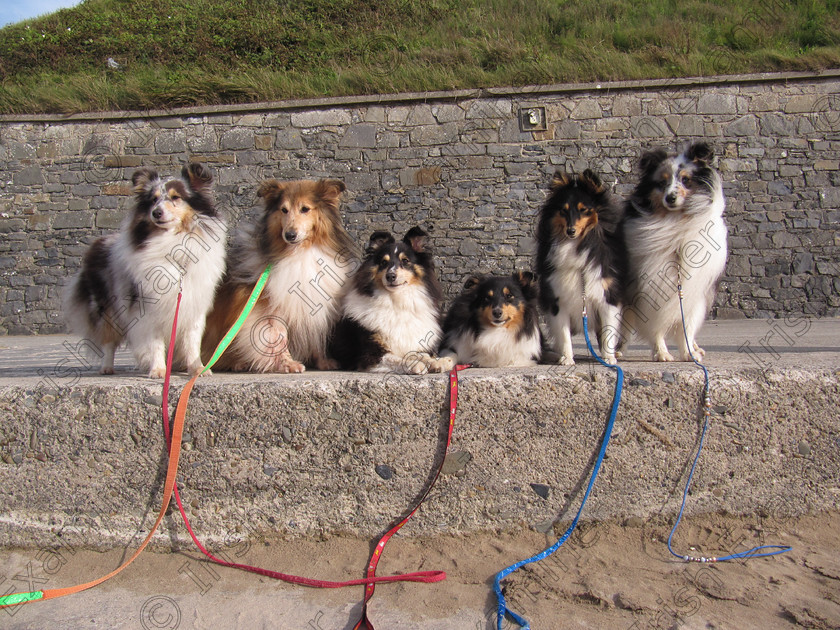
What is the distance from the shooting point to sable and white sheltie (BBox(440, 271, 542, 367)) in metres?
3.72

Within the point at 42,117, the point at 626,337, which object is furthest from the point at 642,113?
the point at 42,117

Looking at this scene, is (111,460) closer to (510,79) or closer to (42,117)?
(510,79)

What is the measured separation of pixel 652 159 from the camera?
12.7ft

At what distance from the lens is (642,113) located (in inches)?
488

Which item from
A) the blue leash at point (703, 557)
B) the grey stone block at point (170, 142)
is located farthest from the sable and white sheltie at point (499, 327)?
the grey stone block at point (170, 142)

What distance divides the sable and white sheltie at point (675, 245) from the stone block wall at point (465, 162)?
8730mm

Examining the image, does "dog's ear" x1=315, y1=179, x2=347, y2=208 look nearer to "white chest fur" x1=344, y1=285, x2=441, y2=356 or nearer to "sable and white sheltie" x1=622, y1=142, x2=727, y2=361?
"white chest fur" x1=344, y1=285, x2=441, y2=356

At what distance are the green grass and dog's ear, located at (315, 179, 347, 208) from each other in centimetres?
965

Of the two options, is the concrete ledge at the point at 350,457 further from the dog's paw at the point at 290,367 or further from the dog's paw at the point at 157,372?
the dog's paw at the point at 290,367

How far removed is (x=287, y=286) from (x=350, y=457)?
4.66 feet

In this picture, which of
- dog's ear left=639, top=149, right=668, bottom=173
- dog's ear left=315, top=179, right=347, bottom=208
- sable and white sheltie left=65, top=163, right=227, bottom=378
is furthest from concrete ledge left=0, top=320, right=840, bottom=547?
dog's ear left=639, top=149, right=668, bottom=173

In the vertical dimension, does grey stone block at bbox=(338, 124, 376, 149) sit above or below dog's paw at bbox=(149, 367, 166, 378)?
above

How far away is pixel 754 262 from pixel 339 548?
12206 mm

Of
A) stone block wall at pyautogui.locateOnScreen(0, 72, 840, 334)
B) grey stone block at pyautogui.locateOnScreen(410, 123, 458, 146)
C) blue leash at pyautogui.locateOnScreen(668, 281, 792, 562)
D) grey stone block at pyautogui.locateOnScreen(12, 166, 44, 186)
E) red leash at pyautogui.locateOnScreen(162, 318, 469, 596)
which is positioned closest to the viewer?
red leash at pyautogui.locateOnScreen(162, 318, 469, 596)
